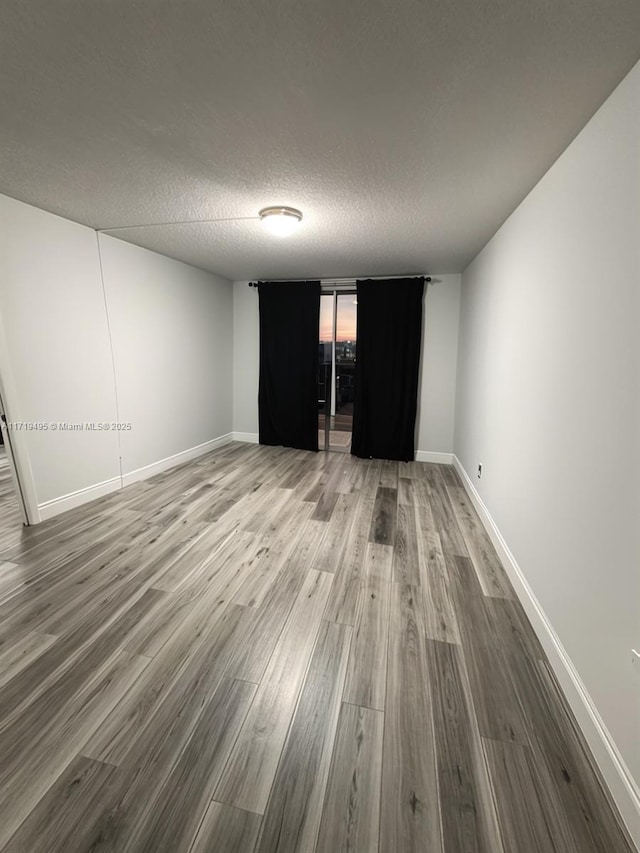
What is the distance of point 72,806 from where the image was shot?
3.55ft

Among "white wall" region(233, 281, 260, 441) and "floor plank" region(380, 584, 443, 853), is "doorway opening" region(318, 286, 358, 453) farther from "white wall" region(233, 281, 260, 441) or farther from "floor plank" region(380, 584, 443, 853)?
"floor plank" region(380, 584, 443, 853)

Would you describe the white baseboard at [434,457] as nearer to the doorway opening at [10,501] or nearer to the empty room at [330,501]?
the empty room at [330,501]

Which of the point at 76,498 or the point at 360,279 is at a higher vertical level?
the point at 360,279

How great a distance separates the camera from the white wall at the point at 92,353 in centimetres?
267

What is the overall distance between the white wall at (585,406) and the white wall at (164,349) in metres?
3.47

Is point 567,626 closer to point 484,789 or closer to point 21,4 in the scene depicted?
point 484,789

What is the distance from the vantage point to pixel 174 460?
4.43m

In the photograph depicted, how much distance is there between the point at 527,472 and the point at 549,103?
68.2 inches

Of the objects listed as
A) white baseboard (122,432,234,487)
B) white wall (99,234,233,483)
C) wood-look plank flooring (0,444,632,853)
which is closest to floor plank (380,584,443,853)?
wood-look plank flooring (0,444,632,853)

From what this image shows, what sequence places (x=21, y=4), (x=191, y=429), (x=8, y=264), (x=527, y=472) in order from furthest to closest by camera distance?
(x=191, y=429), (x=8, y=264), (x=527, y=472), (x=21, y=4)

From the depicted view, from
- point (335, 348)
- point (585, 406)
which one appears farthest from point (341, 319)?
point (585, 406)

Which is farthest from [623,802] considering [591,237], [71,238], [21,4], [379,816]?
[71,238]

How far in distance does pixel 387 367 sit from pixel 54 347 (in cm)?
365

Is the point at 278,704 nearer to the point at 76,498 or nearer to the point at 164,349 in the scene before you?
the point at 76,498
